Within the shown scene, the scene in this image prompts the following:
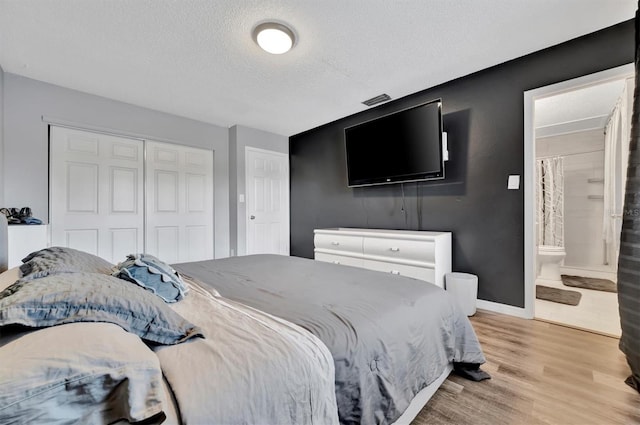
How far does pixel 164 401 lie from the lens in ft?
1.87

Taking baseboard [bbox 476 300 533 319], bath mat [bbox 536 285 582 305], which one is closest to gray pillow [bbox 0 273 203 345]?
baseboard [bbox 476 300 533 319]

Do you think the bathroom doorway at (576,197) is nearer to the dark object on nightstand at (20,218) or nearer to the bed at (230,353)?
the bed at (230,353)

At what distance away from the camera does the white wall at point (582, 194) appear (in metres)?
4.25

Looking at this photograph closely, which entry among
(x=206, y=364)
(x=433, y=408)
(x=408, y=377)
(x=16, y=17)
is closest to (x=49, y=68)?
(x=16, y=17)

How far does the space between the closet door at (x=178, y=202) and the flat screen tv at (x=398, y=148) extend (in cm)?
218

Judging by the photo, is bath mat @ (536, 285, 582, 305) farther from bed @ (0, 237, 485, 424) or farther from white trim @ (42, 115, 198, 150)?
white trim @ (42, 115, 198, 150)

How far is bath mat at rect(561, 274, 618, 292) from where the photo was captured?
11.4ft

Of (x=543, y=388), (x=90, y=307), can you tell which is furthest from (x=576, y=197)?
(x=90, y=307)

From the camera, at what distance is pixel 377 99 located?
3379mm

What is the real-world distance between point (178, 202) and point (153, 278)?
2985 mm

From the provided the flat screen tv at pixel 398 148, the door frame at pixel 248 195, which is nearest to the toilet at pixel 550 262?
the flat screen tv at pixel 398 148

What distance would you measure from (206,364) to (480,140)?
10.0 ft

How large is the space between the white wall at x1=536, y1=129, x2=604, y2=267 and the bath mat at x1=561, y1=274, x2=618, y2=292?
1.89 ft

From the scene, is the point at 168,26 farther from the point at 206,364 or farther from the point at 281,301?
the point at 206,364
